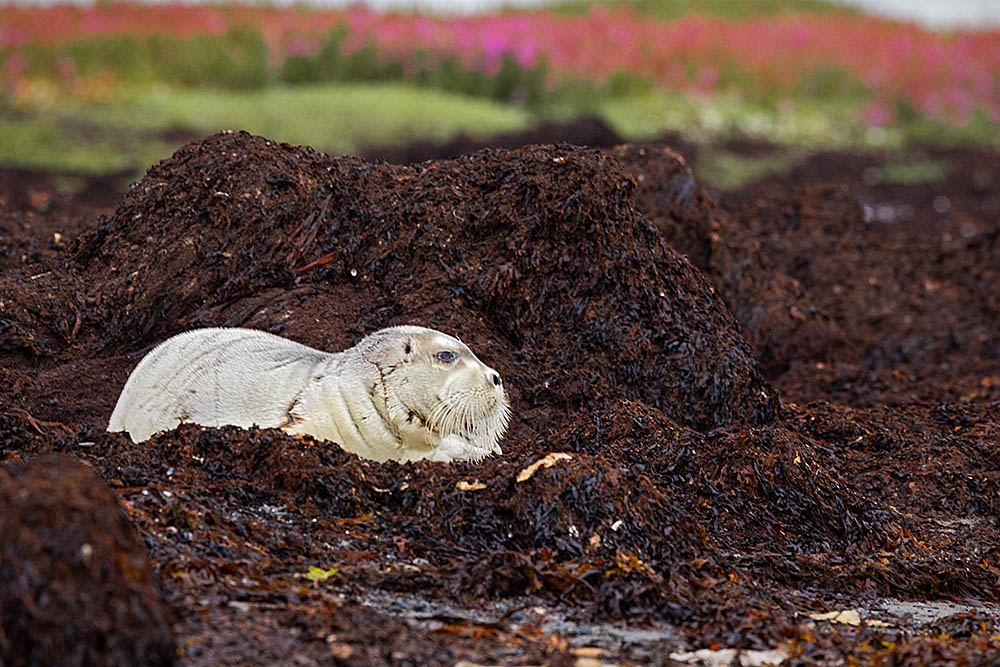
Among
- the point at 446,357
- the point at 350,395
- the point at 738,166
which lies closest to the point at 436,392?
the point at 446,357

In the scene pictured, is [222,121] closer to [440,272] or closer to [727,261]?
[727,261]

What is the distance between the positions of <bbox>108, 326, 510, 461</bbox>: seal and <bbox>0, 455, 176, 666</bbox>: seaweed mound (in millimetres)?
2068

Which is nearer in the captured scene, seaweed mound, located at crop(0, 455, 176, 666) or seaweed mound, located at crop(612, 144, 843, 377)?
seaweed mound, located at crop(0, 455, 176, 666)

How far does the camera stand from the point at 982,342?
967 centimetres

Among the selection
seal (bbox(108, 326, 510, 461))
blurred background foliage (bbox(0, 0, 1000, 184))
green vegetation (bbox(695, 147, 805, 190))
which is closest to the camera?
seal (bbox(108, 326, 510, 461))

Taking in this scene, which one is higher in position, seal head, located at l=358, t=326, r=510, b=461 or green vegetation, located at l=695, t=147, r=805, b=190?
seal head, located at l=358, t=326, r=510, b=461

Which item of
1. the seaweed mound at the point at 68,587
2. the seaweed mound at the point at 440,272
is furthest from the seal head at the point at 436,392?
the seaweed mound at the point at 68,587

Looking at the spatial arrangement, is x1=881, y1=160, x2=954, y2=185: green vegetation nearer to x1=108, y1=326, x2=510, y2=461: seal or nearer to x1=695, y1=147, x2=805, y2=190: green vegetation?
x1=695, y1=147, x2=805, y2=190: green vegetation

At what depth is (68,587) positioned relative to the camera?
3268mm

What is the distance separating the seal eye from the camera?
560 centimetres

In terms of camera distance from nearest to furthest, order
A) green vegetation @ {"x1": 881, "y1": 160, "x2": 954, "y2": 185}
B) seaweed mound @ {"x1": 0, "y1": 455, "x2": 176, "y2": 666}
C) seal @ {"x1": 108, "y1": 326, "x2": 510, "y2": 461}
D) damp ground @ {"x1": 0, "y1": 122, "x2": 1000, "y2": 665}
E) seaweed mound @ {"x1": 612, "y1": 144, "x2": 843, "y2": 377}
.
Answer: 1. seaweed mound @ {"x1": 0, "y1": 455, "x2": 176, "y2": 666}
2. damp ground @ {"x1": 0, "y1": 122, "x2": 1000, "y2": 665}
3. seal @ {"x1": 108, "y1": 326, "x2": 510, "y2": 461}
4. seaweed mound @ {"x1": 612, "y1": 144, "x2": 843, "y2": 377}
5. green vegetation @ {"x1": 881, "y1": 160, "x2": 954, "y2": 185}

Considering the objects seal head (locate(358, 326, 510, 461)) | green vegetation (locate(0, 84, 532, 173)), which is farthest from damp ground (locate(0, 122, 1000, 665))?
green vegetation (locate(0, 84, 532, 173))

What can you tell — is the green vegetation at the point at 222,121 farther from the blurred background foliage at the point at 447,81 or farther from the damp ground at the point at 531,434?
the damp ground at the point at 531,434

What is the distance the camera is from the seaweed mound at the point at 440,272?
683 cm
